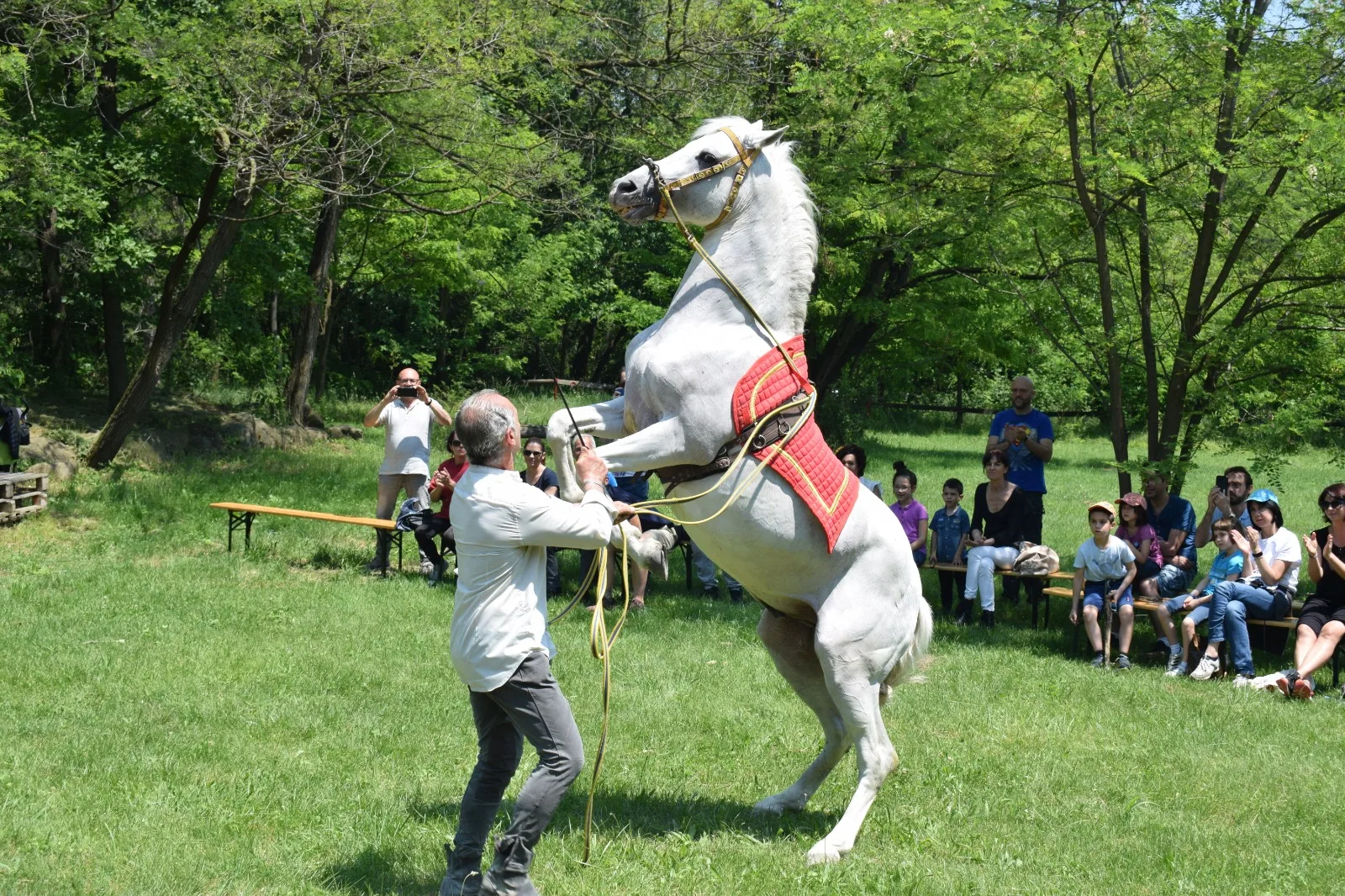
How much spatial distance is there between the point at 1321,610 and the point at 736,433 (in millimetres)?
5818

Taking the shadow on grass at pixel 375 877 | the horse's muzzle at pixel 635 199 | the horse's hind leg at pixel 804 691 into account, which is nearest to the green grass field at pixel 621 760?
the shadow on grass at pixel 375 877

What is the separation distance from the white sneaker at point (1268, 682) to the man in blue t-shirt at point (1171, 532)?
1333 millimetres

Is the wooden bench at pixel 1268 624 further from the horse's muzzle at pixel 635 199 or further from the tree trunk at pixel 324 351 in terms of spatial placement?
the tree trunk at pixel 324 351

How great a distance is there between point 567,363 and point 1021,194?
2219 centimetres

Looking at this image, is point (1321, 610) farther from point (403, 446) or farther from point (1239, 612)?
point (403, 446)

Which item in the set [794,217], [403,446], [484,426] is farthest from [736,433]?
[403,446]

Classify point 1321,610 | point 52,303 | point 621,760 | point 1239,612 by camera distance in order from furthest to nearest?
point 52,303, point 1239,612, point 1321,610, point 621,760

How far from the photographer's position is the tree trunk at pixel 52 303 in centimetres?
1878

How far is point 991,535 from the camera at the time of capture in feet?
36.3

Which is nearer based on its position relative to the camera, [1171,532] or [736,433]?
[736,433]

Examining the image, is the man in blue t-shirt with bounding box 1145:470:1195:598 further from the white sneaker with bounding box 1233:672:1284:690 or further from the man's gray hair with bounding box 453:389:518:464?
the man's gray hair with bounding box 453:389:518:464

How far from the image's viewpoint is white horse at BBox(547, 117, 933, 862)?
491 centimetres

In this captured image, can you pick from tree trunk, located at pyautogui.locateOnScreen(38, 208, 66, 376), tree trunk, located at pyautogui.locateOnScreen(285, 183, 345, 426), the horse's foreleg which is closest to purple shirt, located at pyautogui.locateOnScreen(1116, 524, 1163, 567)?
the horse's foreleg

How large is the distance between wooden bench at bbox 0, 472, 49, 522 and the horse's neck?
9.76 metres
